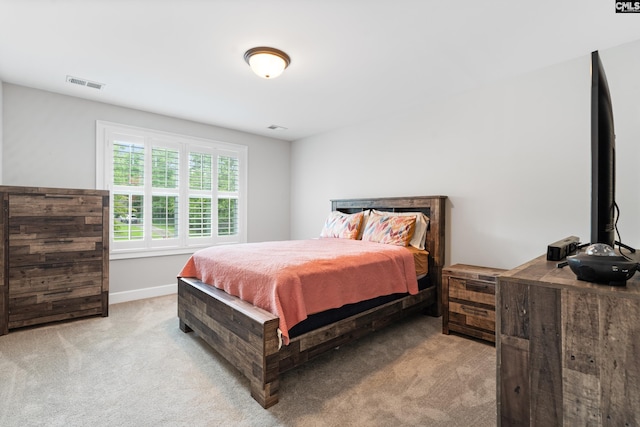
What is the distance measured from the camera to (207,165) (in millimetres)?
4414

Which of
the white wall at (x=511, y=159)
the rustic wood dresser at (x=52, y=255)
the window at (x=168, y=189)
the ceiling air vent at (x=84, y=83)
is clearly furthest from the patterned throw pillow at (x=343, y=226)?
the ceiling air vent at (x=84, y=83)

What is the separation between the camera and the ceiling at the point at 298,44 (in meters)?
1.89

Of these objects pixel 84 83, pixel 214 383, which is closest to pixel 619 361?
pixel 214 383

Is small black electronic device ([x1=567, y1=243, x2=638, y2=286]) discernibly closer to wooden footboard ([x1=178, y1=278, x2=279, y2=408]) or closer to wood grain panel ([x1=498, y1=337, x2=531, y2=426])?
wood grain panel ([x1=498, y1=337, x2=531, y2=426])

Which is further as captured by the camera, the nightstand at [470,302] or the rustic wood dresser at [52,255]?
the rustic wood dresser at [52,255]

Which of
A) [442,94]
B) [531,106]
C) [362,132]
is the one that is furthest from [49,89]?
[531,106]

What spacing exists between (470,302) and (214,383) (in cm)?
214

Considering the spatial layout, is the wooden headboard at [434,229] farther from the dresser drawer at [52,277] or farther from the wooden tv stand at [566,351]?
the dresser drawer at [52,277]

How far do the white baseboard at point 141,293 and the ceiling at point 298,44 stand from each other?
2332mm

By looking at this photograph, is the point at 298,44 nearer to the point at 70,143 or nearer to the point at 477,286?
the point at 477,286

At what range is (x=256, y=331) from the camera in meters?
1.74

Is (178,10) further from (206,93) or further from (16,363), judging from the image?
(16,363)

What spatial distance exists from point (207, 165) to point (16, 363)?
294 cm

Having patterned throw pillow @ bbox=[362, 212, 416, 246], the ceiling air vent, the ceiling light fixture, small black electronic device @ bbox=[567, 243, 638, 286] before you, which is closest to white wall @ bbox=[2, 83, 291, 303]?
the ceiling air vent
